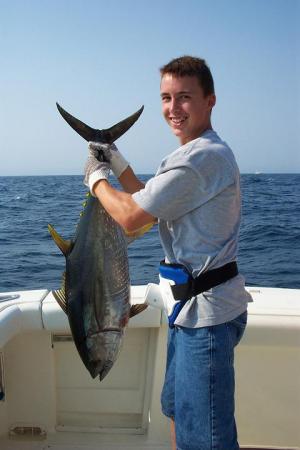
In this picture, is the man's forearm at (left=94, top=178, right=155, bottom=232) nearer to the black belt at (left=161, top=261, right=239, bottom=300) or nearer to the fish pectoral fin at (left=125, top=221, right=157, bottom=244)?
the fish pectoral fin at (left=125, top=221, right=157, bottom=244)

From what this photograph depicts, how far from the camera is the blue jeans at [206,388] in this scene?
1.94 metres

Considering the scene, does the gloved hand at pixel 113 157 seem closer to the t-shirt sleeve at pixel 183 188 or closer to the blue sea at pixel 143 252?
the t-shirt sleeve at pixel 183 188

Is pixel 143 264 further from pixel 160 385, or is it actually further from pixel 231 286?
pixel 231 286

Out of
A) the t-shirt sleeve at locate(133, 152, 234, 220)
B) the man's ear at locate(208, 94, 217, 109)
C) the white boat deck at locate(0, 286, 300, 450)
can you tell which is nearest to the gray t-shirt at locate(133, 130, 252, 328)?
the t-shirt sleeve at locate(133, 152, 234, 220)

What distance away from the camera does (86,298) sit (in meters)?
2.02

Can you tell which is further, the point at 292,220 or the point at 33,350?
the point at 292,220

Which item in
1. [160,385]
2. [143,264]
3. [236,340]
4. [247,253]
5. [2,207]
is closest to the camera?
[236,340]

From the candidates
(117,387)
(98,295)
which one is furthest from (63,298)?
(117,387)

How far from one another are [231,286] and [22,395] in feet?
5.89

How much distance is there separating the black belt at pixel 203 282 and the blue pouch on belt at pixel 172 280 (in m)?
0.02

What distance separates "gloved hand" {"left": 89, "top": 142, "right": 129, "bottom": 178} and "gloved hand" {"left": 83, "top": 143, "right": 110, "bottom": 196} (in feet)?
0.06

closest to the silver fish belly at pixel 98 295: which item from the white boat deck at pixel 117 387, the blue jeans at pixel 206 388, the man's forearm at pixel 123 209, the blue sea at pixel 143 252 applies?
the man's forearm at pixel 123 209

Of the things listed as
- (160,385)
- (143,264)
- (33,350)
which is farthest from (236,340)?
(143,264)

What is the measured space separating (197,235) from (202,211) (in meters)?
0.10
